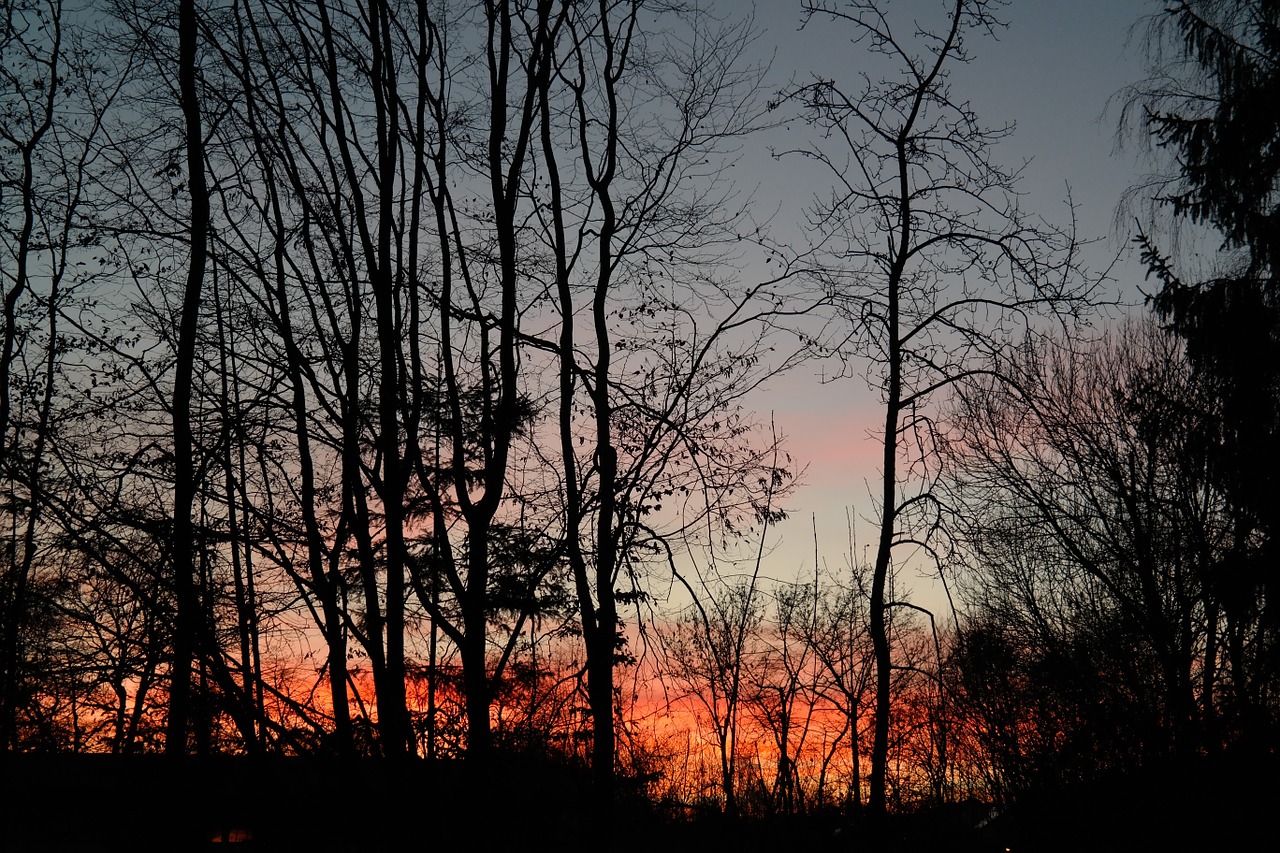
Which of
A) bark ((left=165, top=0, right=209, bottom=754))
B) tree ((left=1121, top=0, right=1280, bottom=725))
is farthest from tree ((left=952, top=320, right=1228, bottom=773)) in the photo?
bark ((left=165, top=0, right=209, bottom=754))

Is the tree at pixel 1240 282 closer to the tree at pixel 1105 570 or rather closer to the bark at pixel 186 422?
the tree at pixel 1105 570

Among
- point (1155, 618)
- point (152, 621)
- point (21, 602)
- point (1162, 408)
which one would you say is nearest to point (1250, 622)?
point (1162, 408)

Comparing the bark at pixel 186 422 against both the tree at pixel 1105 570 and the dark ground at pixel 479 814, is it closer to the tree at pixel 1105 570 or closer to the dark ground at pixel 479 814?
the dark ground at pixel 479 814

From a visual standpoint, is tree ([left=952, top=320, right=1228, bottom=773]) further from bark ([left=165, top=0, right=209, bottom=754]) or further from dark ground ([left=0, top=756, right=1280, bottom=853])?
bark ([left=165, top=0, right=209, bottom=754])

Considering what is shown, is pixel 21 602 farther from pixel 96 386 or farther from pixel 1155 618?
pixel 1155 618

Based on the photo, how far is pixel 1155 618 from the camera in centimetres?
1652

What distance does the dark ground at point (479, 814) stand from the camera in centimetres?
1038

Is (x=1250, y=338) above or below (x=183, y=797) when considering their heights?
above

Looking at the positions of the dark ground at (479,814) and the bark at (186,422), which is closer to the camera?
the bark at (186,422)

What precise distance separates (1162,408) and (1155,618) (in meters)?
5.62

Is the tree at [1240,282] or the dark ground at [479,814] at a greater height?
the tree at [1240,282]

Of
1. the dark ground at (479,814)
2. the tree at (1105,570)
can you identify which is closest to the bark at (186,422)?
the dark ground at (479,814)

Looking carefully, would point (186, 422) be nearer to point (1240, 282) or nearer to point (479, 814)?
point (479, 814)

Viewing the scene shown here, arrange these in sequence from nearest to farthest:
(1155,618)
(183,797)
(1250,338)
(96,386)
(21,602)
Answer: (183,797)
(1250,338)
(96,386)
(21,602)
(1155,618)
